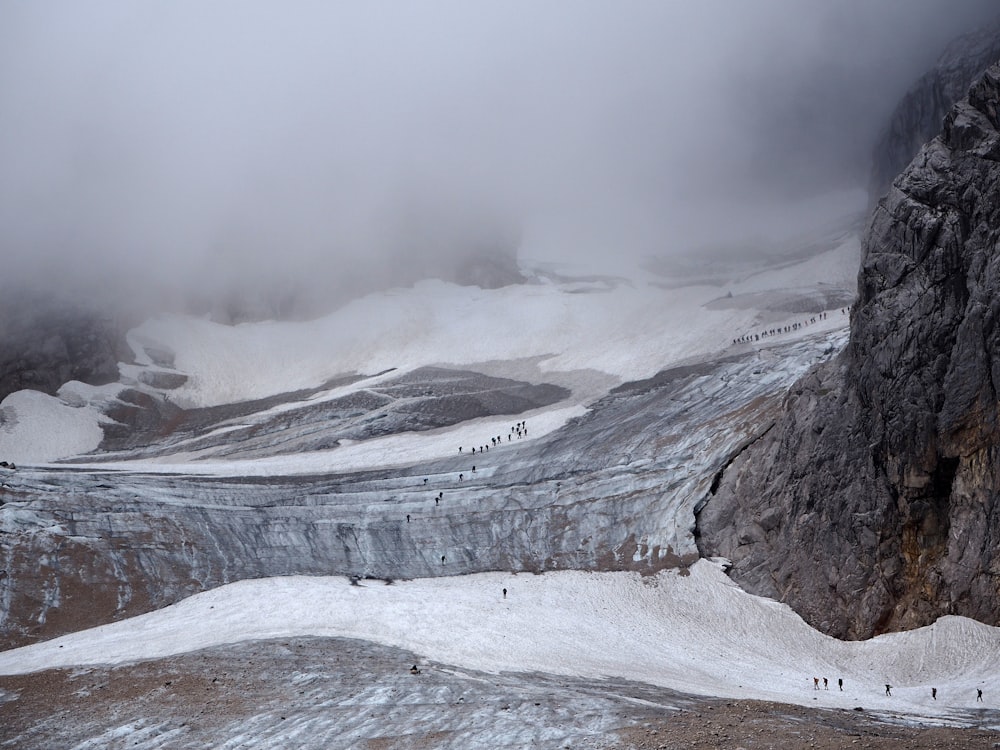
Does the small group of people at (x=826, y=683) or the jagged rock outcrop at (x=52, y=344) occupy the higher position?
the jagged rock outcrop at (x=52, y=344)

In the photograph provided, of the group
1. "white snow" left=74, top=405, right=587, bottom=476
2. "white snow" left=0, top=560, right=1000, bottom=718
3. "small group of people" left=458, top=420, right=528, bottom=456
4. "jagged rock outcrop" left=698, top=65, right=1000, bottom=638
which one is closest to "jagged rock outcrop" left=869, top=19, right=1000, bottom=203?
"white snow" left=74, top=405, right=587, bottom=476

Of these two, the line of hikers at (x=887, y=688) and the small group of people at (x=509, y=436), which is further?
the small group of people at (x=509, y=436)

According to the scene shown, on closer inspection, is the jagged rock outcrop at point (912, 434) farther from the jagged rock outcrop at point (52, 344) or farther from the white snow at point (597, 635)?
the jagged rock outcrop at point (52, 344)

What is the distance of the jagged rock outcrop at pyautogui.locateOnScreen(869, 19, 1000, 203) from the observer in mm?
109875

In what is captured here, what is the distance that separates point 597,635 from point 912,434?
738 inches

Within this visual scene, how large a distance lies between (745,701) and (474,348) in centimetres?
10099

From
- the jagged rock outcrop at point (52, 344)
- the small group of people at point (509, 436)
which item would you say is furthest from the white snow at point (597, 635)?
the jagged rock outcrop at point (52, 344)

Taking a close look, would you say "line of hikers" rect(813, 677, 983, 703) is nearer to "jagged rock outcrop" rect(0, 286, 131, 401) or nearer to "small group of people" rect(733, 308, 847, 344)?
"small group of people" rect(733, 308, 847, 344)

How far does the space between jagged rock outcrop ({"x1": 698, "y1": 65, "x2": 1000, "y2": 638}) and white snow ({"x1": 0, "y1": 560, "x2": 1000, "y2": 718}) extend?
6.47 feet

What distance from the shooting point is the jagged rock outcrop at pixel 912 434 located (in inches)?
1561

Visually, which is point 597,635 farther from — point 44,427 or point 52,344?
point 52,344

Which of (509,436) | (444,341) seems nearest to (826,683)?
(509,436)

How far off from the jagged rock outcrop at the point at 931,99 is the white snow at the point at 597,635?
7251 centimetres

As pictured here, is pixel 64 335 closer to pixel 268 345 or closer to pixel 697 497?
pixel 268 345
